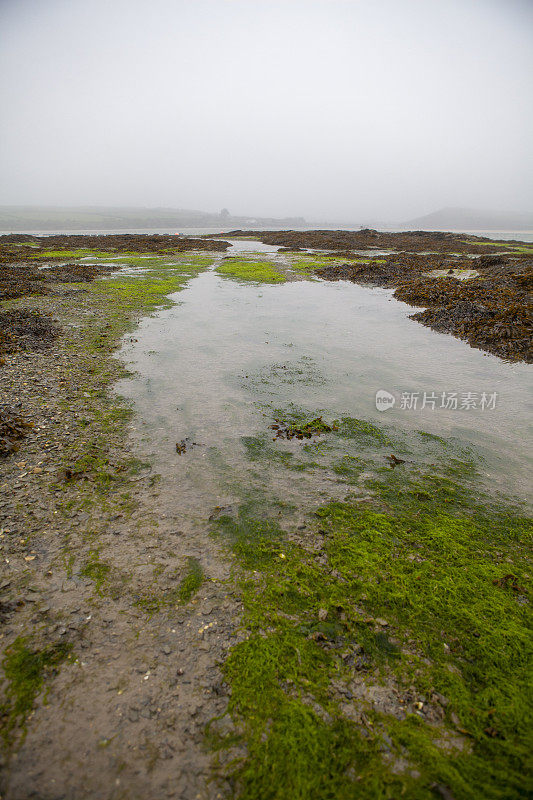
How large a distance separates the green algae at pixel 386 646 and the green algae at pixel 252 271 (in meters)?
19.5

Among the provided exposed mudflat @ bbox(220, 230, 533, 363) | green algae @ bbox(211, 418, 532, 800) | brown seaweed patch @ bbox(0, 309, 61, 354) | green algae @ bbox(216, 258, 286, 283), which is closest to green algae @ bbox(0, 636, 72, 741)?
green algae @ bbox(211, 418, 532, 800)

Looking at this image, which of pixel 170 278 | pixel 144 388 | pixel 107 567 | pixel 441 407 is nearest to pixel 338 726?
pixel 107 567

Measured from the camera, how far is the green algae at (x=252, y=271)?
2227 centimetres

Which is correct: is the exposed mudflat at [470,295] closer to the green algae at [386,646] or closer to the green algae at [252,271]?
the green algae at [252,271]

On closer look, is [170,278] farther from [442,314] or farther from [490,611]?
[490,611]

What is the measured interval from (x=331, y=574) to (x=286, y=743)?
149 centimetres

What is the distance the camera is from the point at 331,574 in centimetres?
366

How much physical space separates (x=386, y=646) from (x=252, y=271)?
24.7 meters

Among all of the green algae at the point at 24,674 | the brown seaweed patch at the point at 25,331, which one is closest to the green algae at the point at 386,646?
the green algae at the point at 24,674

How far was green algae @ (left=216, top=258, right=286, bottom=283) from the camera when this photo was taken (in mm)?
22266

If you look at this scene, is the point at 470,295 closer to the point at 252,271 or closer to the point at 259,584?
the point at 252,271

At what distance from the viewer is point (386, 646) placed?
118 inches

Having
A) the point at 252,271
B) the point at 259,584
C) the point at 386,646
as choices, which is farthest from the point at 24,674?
the point at 252,271

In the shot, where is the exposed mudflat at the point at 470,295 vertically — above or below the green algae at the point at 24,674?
above
